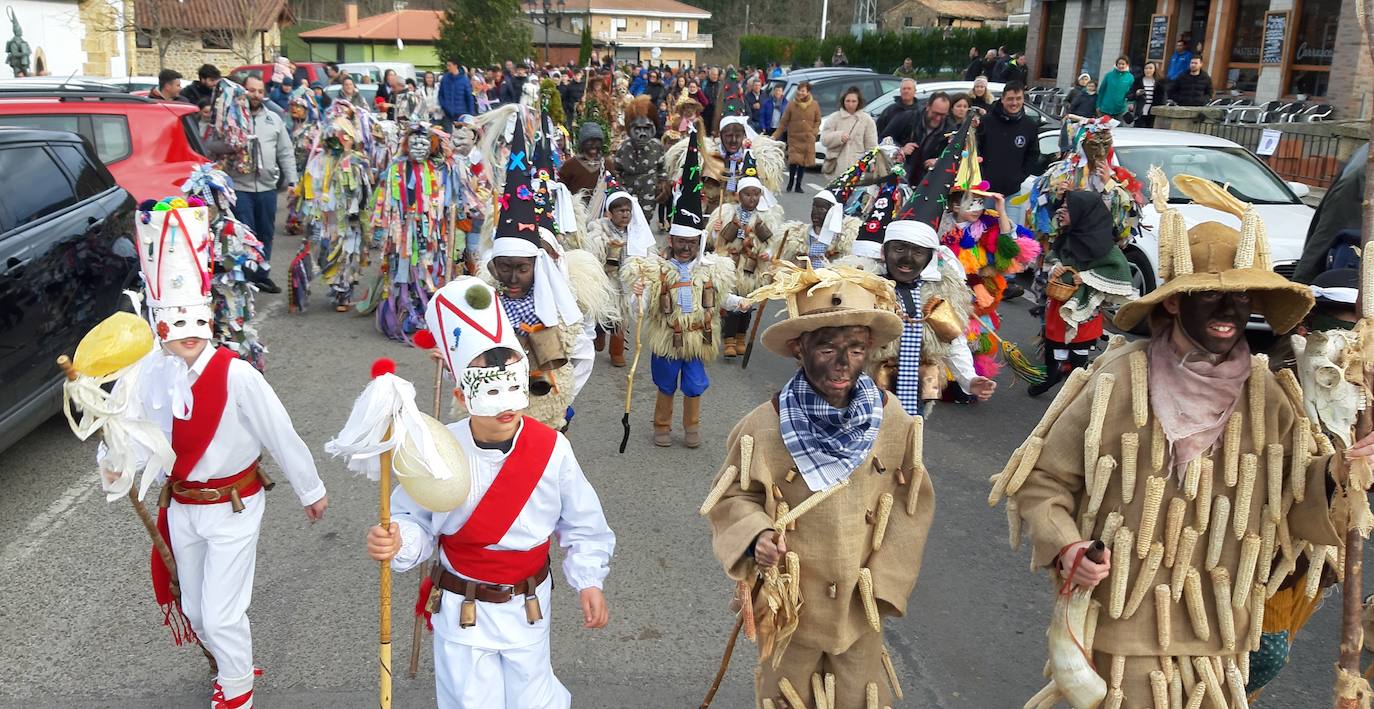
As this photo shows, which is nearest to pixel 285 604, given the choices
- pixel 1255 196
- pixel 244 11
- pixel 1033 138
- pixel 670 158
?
pixel 670 158

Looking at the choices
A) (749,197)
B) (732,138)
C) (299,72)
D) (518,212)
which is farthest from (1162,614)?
(299,72)

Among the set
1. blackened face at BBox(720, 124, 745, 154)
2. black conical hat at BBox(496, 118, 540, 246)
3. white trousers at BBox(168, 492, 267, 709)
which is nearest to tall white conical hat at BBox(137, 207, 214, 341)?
white trousers at BBox(168, 492, 267, 709)

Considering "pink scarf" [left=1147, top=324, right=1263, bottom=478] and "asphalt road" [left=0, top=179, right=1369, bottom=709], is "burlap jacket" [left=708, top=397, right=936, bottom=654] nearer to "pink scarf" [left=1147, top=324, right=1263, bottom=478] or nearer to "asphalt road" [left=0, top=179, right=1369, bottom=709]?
"pink scarf" [left=1147, top=324, right=1263, bottom=478]

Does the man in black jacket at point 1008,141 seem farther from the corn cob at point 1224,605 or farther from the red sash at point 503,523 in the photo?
the red sash at point 503,523

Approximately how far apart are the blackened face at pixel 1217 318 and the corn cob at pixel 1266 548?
0.54m

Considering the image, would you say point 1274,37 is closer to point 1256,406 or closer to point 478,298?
point 1256,406

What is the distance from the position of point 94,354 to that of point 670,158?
9.28m

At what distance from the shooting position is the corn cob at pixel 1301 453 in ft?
10.4

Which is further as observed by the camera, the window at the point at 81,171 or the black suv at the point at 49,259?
the window at the point at 81,171

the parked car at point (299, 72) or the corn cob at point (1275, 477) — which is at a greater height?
the parked car at point (299, 72)

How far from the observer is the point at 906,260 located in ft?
19.3

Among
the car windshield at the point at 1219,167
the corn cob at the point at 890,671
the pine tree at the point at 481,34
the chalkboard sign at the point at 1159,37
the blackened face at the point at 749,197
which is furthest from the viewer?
the pine tree at the point at 481,34

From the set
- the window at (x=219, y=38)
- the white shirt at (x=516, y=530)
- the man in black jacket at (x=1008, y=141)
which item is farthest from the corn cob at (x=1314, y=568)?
the window at (x=219, y=38)

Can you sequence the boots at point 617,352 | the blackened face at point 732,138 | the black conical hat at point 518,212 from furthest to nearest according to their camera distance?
the blackened face at point 732,138, the boots at point 617,352, the black conical hat at point 518,212
